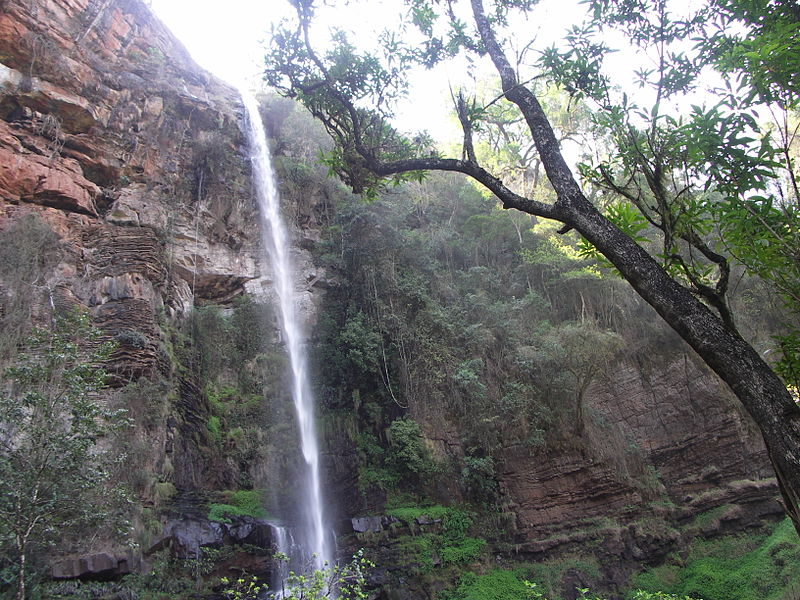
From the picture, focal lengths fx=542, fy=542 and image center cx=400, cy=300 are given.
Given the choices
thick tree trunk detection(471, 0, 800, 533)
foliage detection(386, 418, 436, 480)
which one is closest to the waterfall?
foliage detection(386, 418, 436, 480)

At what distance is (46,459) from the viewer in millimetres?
7422

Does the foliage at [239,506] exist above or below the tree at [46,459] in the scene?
below

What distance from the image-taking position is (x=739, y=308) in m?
17.0

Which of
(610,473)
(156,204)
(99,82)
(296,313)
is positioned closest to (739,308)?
(610,473)

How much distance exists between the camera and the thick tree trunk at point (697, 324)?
2.95 metres

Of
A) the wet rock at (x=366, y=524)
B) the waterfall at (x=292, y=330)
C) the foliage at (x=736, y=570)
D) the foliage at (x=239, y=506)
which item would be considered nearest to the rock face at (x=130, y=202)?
the waterfall at (x=292, y=330)

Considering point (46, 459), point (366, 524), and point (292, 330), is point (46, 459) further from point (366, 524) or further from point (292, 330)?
point (292, 330)

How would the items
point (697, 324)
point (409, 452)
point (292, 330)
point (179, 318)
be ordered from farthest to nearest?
1. point (292, 330)
2. point (179, 318)
3. point (409, 452)
4. point (697, 324)

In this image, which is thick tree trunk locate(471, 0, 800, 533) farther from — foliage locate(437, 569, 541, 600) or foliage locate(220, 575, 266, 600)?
foliage locate(437, 569, 541, 600)

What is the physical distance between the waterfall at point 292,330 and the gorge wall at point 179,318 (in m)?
0.56

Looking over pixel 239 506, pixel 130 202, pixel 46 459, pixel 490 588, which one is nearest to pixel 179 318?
pixel 130 202

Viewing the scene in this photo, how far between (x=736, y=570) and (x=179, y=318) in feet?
50.2

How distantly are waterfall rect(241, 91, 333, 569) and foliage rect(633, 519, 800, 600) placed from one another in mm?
7520

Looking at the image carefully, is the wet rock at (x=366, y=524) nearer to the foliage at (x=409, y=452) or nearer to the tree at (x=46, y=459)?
the foliage at (x=409, y=452)
